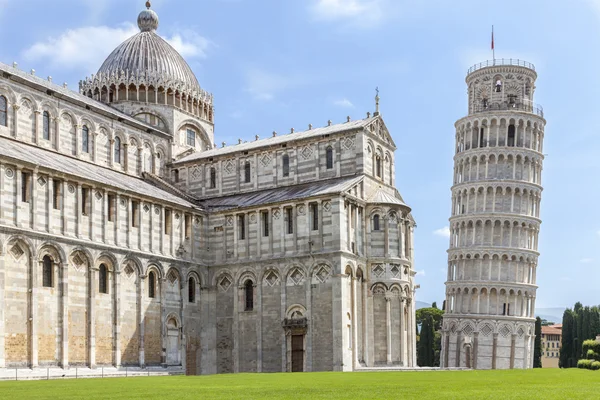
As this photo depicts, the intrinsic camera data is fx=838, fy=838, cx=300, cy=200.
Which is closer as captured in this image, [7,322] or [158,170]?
[7,322]

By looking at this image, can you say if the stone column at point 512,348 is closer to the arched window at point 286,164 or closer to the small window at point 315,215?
the arched window at point 286,164

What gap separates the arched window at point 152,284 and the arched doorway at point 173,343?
2241 mm

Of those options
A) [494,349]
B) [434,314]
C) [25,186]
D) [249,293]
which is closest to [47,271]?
[25,186]

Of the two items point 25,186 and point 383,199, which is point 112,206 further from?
point 383,199

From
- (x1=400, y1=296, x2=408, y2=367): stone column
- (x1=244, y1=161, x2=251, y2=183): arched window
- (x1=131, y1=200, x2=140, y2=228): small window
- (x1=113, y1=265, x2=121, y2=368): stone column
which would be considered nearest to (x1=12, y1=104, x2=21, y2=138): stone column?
(x1=131, y1=200, x2=140, y2=228): small window

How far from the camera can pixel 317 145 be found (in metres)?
58.9

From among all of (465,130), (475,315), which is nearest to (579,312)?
(475,315)

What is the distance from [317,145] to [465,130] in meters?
48.4

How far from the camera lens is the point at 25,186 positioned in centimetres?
4531

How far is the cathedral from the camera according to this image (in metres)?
45.8

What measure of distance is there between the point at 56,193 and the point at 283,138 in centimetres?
1995

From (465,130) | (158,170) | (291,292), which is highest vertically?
(465,130)

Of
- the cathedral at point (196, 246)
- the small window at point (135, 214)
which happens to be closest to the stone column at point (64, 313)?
the cathedral at point (196, 246)

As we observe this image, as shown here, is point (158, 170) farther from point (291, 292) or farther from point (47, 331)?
point (47, 331)
